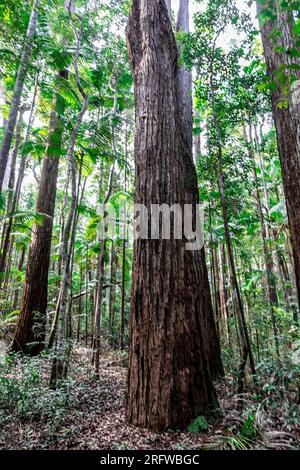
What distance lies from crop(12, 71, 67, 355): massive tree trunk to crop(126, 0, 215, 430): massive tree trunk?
2.47m

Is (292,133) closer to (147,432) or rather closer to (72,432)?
(147,432)

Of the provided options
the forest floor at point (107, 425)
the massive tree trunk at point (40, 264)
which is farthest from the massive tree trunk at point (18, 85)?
the forest floor at point (107, 425)

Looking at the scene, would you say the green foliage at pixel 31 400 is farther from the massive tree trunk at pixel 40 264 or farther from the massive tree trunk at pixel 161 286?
the massive tree trunk at pixel 40 264

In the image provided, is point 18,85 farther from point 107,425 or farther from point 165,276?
point 107,425

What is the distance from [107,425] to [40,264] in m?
4.61

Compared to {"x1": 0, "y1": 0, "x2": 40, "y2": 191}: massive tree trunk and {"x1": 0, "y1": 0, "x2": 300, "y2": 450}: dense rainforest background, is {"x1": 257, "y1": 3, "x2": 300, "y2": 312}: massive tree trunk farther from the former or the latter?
{"x1": 0, "y1": 0, "x2": 40, "y2": 191}: massive tree trunk

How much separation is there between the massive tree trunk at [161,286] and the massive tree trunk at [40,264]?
2468 millimetres

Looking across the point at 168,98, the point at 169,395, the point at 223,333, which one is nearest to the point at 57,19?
the point at 168,98

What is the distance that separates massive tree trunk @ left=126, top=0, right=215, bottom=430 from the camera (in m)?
3.24

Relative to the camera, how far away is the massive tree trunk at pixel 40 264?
21.0 feet

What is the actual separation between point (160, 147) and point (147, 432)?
12.5ft

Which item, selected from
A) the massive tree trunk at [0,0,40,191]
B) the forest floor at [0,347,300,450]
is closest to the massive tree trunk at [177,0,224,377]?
the forest floor at [0,347,300,450]

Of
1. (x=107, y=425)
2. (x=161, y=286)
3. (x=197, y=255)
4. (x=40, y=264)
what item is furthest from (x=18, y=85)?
(x=107, y=425)

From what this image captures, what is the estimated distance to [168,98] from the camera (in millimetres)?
4359
